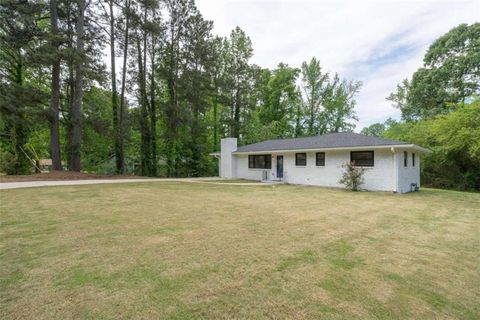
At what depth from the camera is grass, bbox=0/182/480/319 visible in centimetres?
235

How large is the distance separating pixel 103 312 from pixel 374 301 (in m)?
2.64

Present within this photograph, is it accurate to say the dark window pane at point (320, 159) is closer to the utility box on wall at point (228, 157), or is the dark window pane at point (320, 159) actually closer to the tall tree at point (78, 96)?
the utility box on wall at point (228, 157)

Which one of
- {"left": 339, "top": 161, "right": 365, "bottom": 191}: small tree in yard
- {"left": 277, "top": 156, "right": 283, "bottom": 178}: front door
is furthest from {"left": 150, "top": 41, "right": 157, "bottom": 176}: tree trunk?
{"left": 339, "top": 161, "right": 365, "bottom": 191}: small tree in yard

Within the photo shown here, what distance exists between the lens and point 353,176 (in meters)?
12.2

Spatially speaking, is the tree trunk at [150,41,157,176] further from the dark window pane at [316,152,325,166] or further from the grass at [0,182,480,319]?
the grass at [0,182,480,319]

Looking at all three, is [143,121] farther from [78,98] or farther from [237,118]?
[237,118]

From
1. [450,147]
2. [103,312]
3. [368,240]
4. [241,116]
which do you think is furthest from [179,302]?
[241,116]

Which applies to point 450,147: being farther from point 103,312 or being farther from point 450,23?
point 103,312

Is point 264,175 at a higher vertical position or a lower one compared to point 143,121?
lower

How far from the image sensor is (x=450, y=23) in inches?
848

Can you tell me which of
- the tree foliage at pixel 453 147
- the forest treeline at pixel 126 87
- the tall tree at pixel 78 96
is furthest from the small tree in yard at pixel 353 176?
the tall tree at pixel 78 96

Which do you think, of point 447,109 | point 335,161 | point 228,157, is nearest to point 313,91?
point 447,109

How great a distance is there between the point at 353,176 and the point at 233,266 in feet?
34.9

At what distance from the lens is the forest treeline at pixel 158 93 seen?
584 inches
